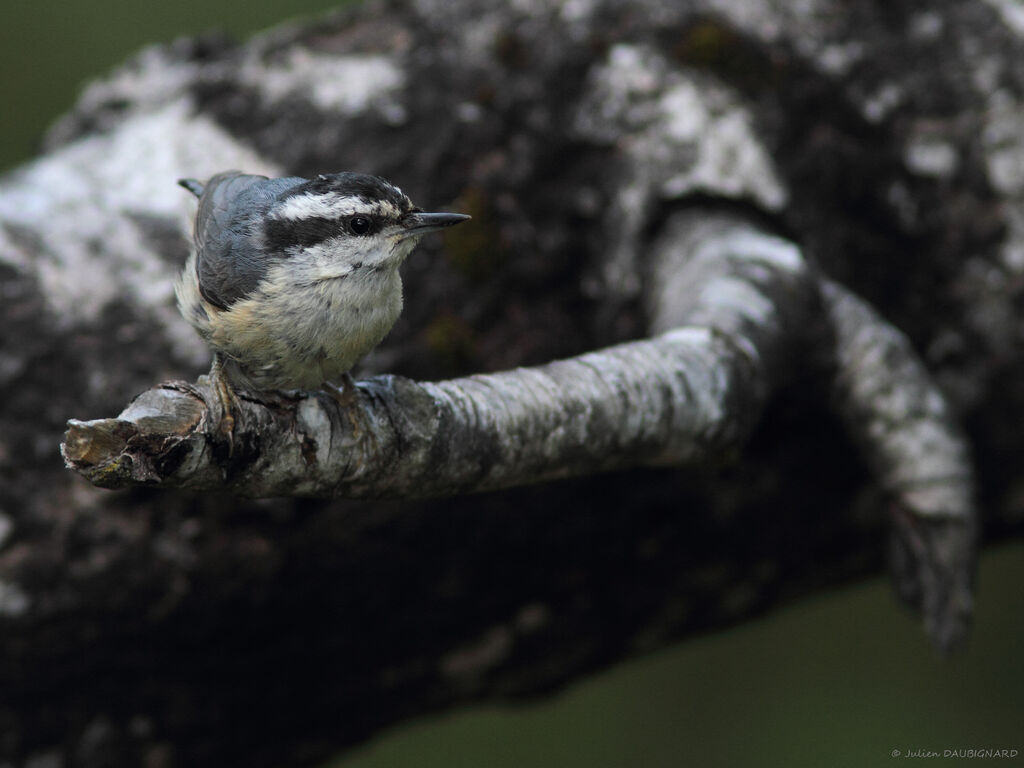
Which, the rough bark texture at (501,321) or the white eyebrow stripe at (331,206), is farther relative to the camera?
the rough bark texture at (501,321)

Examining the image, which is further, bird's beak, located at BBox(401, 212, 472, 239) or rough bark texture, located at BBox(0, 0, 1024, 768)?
rough bark texture, located at BBox(0, 0, 1024, 768)

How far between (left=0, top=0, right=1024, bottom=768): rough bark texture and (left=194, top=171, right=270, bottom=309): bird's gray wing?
19.0 inches

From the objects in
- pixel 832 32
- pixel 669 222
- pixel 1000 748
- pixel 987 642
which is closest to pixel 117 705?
pixel 669 222

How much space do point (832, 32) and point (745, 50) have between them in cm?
26

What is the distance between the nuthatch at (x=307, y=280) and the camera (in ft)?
5.34

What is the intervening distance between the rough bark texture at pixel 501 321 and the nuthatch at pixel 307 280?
0.61m

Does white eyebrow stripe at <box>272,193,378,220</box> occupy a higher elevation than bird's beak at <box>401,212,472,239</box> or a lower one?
higher

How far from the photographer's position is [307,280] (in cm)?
165

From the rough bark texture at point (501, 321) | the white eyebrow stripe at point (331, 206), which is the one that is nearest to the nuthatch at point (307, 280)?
the white eyebrow stripe at point (331, 206)

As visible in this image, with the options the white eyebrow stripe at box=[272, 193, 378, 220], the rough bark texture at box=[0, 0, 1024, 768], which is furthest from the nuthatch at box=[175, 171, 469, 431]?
the rough bark texture at box=[0, 0, 1024, 768]

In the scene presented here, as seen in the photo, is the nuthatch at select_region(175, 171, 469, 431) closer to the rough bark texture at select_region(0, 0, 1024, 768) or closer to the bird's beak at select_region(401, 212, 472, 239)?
the bird's beak at select_region(401, 212, 472, 239)

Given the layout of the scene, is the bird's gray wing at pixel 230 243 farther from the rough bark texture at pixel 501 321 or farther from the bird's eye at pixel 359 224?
the rough bark texture at pixel 501 321

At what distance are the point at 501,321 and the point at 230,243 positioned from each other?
2.86 ft

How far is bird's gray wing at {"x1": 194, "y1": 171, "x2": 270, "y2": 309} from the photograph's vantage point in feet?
5.48
